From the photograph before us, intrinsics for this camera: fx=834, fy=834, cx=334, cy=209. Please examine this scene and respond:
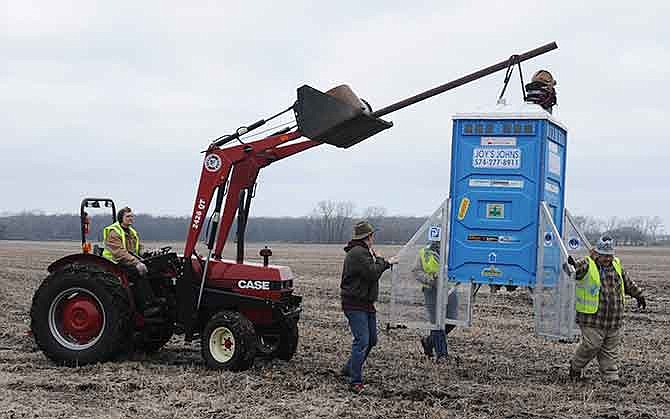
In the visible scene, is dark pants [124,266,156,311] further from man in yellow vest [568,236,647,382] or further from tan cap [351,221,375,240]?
man in yellow vest [568,236,647,382]

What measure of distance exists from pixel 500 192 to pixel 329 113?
2.03 meters

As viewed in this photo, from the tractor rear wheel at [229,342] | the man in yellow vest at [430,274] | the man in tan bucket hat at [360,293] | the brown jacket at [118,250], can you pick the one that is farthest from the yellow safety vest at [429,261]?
the brown jacket at [118,250]

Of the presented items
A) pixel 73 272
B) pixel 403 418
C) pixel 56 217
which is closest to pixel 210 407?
pixel 403 418

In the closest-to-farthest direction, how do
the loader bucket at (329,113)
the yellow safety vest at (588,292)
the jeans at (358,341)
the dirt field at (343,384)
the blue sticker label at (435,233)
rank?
the dirt field at (343,384)
the jeans at (358,341)
the loader bucket at (329,113)
the yellow safety vest at (588,292)
the blue sticker label at (435,233)

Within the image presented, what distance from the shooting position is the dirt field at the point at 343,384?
764cm

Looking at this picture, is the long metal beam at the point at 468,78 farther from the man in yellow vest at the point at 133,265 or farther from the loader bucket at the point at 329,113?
the man in yellow vest at the point at 133,265

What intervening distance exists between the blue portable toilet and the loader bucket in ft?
3.56

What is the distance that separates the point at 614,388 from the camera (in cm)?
898

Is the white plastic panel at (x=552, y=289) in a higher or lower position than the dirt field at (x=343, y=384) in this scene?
higher

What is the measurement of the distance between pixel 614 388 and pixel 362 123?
13.0 feet

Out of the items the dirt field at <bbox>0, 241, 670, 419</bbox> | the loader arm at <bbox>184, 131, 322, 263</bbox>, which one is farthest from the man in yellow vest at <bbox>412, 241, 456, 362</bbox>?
the loader arm at <bbox>184, 131, 322, 263</bbox>

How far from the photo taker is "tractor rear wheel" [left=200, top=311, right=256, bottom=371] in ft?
30.0

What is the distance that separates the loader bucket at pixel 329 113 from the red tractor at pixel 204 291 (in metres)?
0.08

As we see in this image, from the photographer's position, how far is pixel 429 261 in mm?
9617
